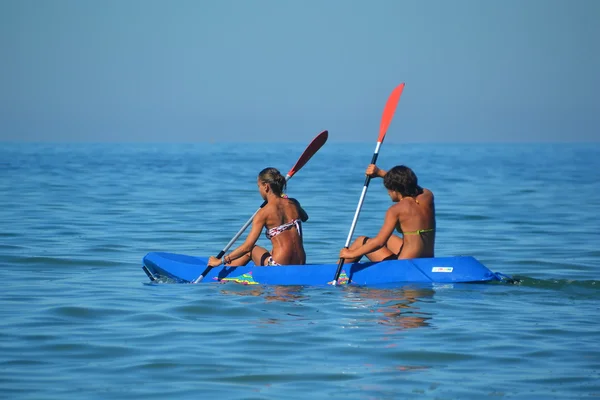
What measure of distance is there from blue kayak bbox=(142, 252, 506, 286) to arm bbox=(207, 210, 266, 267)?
0.59 ft

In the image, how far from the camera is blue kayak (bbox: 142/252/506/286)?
9.62m

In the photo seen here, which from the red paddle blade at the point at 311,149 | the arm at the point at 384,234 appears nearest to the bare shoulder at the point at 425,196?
the arm at the point at 384,234

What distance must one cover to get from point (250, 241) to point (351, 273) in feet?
3.78

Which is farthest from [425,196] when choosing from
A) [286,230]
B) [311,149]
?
[311,149]

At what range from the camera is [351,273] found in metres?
9.99

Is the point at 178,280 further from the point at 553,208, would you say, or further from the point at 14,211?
the point at 553,208

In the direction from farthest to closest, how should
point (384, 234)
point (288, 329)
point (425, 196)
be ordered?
point (425, 196)
point (384, 234)
point (288, 329)

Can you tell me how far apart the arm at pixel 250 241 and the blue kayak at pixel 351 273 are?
0.18 metres

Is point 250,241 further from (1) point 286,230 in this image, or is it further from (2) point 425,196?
(2) point 425,196

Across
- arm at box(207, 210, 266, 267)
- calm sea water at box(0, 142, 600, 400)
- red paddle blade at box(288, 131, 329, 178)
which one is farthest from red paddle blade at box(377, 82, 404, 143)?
arm at box(207, 210, 266, 267)

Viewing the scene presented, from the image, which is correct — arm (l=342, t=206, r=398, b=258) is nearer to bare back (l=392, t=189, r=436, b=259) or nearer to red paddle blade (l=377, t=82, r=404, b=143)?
bare back (l=392, t=189, r=436, b=259)

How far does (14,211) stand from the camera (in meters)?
20.7

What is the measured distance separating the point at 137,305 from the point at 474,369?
3.87m

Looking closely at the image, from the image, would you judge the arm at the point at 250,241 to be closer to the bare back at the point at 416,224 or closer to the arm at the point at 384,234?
the arm at the point at 384,234
